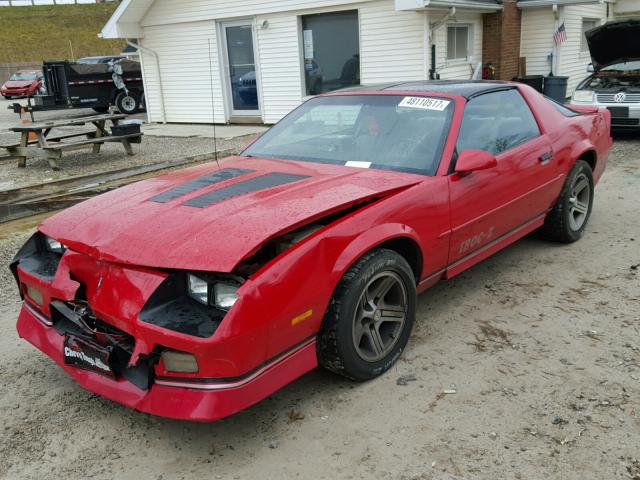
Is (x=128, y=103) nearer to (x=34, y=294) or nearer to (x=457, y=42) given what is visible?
(x=457, y=42)

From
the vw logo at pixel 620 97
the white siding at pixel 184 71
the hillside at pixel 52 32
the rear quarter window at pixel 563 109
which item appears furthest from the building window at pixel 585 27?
the hillside at pixel 52 32

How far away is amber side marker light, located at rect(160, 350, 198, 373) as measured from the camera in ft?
8.02

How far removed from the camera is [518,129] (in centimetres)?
441

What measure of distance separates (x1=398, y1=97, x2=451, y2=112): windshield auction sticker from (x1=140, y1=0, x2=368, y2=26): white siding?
937 centimetres

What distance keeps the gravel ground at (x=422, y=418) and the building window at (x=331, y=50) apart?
396 inches

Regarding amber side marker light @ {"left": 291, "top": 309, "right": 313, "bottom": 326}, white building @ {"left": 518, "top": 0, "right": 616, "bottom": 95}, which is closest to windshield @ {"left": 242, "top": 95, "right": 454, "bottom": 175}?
amber side marker light @ {"left": 291, "top": 309, "right": 313, "bottom": 326}

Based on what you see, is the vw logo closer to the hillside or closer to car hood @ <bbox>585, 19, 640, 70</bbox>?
car hood @ <bbox>585, 19, 640, 70</bbox>

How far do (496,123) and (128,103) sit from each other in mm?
17886

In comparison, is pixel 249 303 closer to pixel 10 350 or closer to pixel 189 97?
pixel 10 350

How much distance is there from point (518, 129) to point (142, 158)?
8.14 m

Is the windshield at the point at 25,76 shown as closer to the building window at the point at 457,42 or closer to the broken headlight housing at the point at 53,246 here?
the building window at the point at 457,42

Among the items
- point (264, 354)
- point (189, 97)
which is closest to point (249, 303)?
point (264, 354)

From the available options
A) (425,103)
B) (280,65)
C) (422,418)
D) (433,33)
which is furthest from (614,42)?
(422,418)

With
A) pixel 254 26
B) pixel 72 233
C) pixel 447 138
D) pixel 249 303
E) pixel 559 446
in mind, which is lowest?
pixel 559 446
